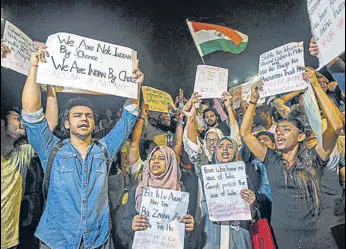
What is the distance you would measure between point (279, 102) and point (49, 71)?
6.45 ft

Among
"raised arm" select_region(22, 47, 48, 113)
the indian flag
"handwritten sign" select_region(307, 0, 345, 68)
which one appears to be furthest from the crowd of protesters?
the indian flag

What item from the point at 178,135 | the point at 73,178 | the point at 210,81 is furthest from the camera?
the point at 210,81

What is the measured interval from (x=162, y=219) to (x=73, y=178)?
82cm

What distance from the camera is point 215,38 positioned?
415cm

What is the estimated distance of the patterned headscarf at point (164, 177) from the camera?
381 centimetres

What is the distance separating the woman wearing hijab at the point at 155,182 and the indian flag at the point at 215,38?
100 centimetres

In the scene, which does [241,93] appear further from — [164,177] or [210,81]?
[164,177]

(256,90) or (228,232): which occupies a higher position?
(256,90)

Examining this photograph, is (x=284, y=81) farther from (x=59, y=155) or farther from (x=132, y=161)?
(x=59, y=155)

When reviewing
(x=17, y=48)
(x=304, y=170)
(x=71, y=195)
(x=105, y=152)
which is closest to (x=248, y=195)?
(x=304, y=170)

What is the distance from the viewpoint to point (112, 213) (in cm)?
368

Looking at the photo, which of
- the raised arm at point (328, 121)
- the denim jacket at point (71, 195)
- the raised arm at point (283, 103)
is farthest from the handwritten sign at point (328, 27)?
the denim jacket at point (71, 195)

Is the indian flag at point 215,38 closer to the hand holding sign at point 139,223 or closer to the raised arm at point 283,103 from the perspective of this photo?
the raised arm at point 283,103

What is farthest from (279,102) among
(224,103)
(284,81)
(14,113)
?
(14,113)
